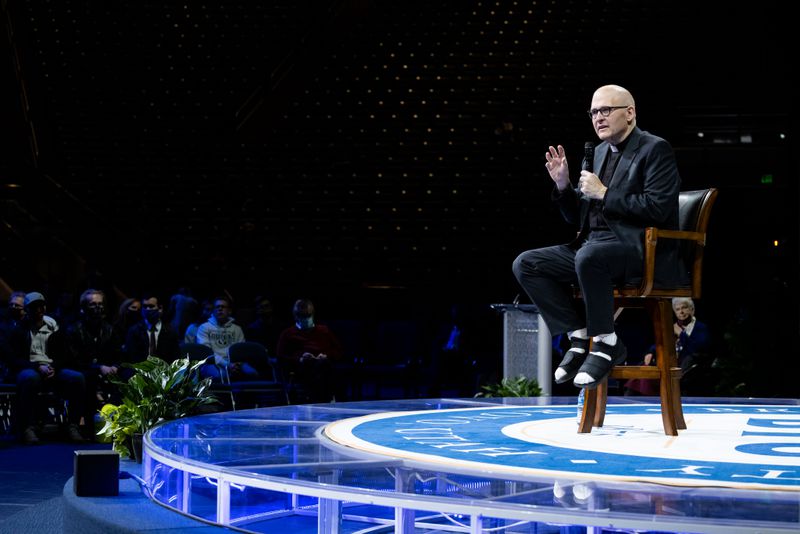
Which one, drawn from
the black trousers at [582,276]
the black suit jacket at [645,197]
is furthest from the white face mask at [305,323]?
the black suit jacket at [645,197]

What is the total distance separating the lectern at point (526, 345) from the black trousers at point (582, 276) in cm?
247

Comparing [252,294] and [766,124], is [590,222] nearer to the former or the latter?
[252,294]

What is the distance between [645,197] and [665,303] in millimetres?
428

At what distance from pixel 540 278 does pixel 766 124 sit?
10.4 metres

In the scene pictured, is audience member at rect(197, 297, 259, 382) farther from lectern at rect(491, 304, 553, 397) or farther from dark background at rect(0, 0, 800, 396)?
dark background at rect(0, 0, 800, 396)

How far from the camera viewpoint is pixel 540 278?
3.58 meters

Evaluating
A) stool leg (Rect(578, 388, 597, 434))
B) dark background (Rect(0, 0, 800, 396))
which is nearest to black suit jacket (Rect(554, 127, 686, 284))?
stool leg (Rect(578, 388, 597, 434))

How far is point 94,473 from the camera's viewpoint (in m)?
2.96


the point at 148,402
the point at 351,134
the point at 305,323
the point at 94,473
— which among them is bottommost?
the point at 94,473

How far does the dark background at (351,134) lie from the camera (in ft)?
36.5

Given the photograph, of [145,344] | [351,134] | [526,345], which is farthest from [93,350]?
[351,134]

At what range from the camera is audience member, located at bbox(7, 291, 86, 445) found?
21.0 feet

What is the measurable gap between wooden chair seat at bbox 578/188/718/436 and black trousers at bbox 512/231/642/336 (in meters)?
0.07

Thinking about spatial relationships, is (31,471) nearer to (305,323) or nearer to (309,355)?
(309,355)
